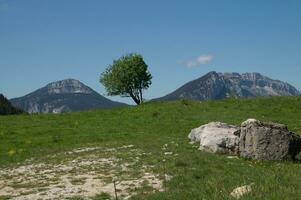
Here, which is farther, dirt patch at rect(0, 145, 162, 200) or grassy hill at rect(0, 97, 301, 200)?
dirt patch at rect(0, 145, 162, 200)

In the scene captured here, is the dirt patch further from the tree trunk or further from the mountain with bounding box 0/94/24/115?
the tree trunk

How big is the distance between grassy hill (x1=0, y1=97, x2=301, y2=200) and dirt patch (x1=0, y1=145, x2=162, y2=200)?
0.45 m

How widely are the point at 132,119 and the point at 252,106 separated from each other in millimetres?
15789

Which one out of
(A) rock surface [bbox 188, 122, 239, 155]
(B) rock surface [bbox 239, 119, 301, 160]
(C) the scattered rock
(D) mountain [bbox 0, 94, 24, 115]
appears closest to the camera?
(C) the scattered rock

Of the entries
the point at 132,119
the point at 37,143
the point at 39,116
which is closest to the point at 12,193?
the point at 37,143

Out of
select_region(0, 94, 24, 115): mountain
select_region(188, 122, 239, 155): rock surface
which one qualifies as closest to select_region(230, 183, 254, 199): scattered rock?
select_region(188, 122, 239, 155): rock surface

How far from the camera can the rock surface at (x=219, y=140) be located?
32.2 meters

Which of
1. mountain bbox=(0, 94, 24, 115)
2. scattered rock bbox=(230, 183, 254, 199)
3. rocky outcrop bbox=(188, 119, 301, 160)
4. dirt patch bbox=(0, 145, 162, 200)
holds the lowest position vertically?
dirt patch bbox=(0, 145, 162, 200)

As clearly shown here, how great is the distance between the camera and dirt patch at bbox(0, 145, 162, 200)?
22.3 m

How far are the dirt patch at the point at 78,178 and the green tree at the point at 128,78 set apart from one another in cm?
6219

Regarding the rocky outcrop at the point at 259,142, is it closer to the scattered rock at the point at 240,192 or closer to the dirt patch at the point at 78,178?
the dirt patch at the point at 78,178

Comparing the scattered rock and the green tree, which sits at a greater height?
the green tree

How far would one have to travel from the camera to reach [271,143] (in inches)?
1182

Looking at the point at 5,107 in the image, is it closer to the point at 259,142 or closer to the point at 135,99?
the point at 135,99
